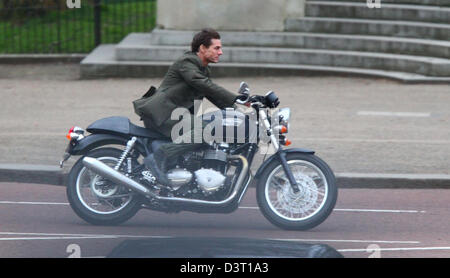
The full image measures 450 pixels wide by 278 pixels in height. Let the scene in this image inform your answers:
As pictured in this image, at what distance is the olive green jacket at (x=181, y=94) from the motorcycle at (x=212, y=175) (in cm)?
14

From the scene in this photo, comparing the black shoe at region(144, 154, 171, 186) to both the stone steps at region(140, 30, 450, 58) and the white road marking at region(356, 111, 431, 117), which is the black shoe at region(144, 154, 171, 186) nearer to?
the white road marking at region(356, 111, 431, 117)

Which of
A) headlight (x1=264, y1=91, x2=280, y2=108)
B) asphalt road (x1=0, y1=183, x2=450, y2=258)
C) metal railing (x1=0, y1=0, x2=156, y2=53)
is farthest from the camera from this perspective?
metal railing (x1=0, y1=0, x2=156, y2=53)

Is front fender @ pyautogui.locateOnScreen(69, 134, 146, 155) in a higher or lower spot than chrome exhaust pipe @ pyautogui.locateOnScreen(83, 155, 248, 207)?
higher

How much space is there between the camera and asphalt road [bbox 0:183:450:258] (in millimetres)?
6695

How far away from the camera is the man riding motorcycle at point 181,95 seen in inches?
283

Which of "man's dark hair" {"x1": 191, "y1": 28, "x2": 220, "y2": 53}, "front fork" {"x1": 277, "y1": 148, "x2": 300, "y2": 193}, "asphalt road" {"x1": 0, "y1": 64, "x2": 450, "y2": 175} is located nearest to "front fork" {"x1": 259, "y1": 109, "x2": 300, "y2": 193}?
"front fork" {"x1": 277, "y1": 148, "x2": 300, "y2": 193}

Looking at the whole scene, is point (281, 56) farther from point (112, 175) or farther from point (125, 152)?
point (112, 175)

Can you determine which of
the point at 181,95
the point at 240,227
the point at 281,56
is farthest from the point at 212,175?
the point at 281,56

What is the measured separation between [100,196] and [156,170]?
52 cm

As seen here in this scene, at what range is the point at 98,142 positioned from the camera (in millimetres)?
7406

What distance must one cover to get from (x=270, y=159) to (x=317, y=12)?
10727mm

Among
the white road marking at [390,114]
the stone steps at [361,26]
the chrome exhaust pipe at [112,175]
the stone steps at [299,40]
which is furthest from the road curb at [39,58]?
the chrome exhaust pipe at [112,175]

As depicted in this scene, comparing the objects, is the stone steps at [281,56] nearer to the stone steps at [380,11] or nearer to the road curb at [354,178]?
the stone steps at [380,11]
